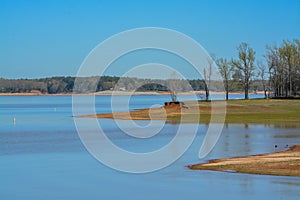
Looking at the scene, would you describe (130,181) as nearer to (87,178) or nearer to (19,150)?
(87,178)

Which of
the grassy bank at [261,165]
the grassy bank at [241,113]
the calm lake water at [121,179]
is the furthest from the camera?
the grassy bank at [241,113]

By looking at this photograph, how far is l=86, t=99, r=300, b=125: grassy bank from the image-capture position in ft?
203

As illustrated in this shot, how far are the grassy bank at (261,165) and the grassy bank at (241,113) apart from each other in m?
30.4

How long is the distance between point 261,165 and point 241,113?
155 feet

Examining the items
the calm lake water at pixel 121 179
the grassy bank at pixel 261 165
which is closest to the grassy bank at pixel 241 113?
the calm lake water at pixel 121 179

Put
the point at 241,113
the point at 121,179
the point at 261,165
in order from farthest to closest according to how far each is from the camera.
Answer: the point at 241,113 < the point at 261,165 < the point at 121,179

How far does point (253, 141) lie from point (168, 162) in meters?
11.3

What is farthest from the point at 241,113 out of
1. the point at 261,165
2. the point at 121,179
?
the point at 121,179

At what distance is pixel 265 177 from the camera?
22.3m

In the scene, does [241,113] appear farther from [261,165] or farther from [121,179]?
[121,179]

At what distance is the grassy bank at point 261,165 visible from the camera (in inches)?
920

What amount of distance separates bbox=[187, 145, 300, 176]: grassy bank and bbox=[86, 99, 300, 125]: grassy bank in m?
30.4

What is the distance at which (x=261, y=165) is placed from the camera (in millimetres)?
24953

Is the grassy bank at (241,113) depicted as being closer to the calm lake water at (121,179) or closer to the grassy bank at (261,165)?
the calm lake water at (121,179)
